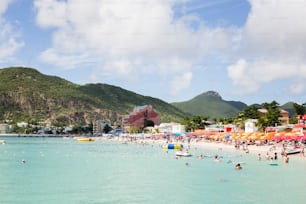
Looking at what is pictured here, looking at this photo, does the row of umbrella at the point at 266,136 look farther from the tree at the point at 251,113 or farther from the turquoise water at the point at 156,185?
the tree at the point at 251,113

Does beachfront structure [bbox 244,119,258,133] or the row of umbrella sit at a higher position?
beachfront structure [bbox 244,119,258,133]

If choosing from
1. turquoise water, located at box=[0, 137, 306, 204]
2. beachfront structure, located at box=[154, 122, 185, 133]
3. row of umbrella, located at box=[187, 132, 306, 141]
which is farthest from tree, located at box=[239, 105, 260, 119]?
turquoise water, located at box=[0, 137, 306, 204]

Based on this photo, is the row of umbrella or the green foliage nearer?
the row of umbrella

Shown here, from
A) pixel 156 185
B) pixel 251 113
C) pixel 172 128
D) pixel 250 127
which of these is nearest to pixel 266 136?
pixel 250 127

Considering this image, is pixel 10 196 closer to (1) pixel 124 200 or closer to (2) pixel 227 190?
(1) pixel 124 200

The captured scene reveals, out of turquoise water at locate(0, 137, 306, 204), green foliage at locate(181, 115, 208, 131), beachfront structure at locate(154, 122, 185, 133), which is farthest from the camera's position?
beachfront structure at locate(154, 122, 185, 133)

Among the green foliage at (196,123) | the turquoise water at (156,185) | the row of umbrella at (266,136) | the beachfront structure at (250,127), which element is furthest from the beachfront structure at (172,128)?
the turquoise water at (156,185)

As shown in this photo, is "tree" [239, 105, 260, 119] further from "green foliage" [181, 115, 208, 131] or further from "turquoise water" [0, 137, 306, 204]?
"turquoise water" [0, 137, 306, 204]

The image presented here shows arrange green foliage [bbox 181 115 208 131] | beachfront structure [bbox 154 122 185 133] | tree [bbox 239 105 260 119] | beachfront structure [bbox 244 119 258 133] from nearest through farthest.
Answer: beachfront structure [bbox 244 119 258 133] < tree [bbox 239 105 260 119] < green foliage [bbox 181 115 208 131] < beachfront structure [bbox 154 122 185 133]

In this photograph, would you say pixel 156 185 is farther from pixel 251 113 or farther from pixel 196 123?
pixel 196 123

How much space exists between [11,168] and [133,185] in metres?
20.3

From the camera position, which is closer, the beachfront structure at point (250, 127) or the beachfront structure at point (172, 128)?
the beachfront structure at point (250, 127)

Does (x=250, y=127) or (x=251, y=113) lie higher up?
(x=251, y=113)

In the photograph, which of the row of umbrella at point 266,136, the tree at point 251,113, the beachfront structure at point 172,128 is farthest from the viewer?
the beachfront structure at point 172,128
